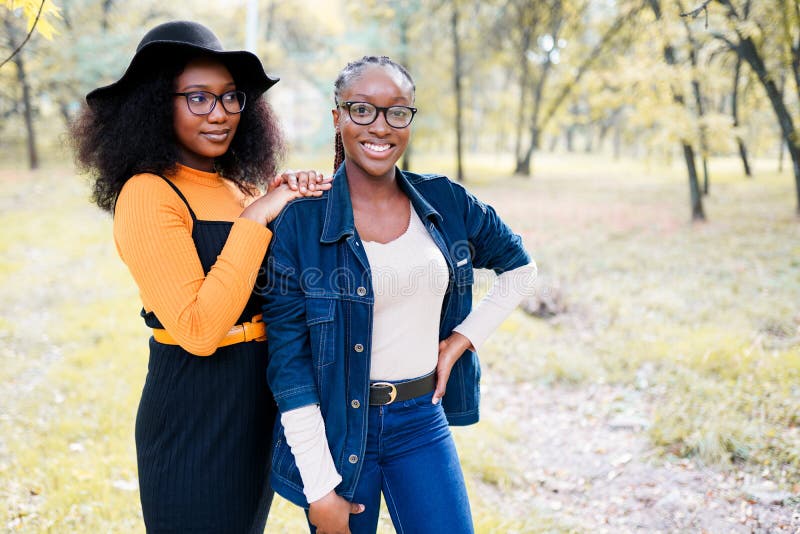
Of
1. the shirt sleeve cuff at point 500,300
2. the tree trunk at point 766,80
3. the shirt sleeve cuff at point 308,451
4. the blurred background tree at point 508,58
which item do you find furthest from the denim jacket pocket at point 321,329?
the tree trunk at point 766,80

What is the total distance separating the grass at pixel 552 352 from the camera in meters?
3.67

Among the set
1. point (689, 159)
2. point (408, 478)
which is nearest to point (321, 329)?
point (408, 478)

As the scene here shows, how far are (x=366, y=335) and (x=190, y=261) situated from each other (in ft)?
1.94

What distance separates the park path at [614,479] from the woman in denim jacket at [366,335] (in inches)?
73.4

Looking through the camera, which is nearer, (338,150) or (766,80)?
(338,150)

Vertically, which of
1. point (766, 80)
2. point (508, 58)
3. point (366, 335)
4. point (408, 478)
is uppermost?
point (508, 58)

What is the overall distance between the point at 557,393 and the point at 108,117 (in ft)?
14.2

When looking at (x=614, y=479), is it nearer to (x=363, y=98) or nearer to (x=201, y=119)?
(x=363, y=98)

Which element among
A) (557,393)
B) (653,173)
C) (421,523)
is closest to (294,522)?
(421,523)

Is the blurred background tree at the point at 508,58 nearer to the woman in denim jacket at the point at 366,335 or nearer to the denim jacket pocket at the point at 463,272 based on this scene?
the woman in denim jacket at the point at 366,335

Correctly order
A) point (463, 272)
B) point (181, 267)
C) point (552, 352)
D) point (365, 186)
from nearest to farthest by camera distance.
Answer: point (181, 267) < point (365, 186) < point (463, 272) < point (552, 352)

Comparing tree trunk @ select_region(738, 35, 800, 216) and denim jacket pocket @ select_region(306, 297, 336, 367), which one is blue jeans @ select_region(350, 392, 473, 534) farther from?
tree trunk @ select_region(738, 35, 800, 216)

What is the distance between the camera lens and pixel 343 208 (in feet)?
6.42

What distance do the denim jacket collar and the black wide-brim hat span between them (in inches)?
21.2
